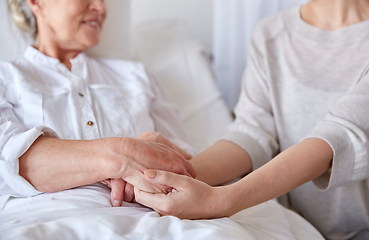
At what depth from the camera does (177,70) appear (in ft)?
5.44

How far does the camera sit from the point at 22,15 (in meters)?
1.24

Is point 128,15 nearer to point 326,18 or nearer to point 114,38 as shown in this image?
point 114,38

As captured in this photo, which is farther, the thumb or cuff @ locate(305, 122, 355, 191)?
cuff @ locate(305, 122, 355, 191)

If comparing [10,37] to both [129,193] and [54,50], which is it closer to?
[54,50]

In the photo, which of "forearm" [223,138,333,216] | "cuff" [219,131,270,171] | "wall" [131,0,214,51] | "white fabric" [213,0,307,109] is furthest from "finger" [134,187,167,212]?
"wall" [131,0,214,51]

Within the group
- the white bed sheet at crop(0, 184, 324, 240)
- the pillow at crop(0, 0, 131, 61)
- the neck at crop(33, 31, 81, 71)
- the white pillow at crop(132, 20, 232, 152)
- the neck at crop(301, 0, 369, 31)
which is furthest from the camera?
the white pillow at crop(132, 20, 232, 152)

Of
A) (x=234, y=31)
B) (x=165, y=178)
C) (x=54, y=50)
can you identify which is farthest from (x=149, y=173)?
(x=234, y=31)

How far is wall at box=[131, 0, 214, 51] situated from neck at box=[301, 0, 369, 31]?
96 cm

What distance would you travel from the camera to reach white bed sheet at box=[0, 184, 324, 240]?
649 mm

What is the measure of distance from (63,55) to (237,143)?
710 mm

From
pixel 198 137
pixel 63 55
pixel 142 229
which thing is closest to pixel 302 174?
pixel 142 229

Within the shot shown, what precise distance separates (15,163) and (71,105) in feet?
0.98

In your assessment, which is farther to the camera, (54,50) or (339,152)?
(54,50)

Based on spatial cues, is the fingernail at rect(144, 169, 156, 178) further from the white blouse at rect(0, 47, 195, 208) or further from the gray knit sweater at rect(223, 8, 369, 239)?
the gray knit sweater at rect(223, 8, 369, 239)
